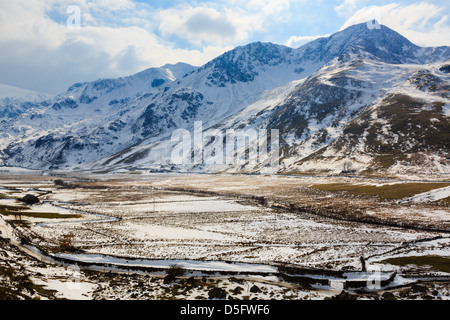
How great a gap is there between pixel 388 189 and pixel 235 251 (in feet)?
230

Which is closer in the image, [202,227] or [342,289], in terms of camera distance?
[342,289]

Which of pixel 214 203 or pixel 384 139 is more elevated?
pixel 384 139

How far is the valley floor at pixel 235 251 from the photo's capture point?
27.9 metres

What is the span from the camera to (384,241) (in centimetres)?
4391

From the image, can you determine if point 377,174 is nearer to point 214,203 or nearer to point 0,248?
point 214,203

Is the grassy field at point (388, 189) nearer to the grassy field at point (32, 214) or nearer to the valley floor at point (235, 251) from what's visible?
the valley floor at point (235, 251)

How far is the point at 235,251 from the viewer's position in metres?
40.8

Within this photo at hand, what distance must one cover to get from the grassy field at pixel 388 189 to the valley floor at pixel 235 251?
292cm

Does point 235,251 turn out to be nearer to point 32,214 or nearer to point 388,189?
point 32,214

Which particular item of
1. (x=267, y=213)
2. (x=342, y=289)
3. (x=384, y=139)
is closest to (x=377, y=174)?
(x=384, y=139)

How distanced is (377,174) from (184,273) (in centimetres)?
12087

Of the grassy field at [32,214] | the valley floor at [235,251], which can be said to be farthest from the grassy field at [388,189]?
the grassy field at [32,214]

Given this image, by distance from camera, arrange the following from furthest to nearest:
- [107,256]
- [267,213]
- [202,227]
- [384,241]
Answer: [267,213]
[202,227]
[384,241]
[107,256]

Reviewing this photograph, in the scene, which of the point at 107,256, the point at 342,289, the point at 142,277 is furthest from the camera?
the point at 107,256
